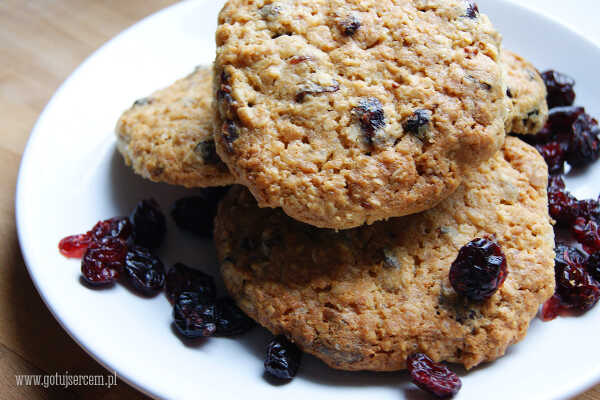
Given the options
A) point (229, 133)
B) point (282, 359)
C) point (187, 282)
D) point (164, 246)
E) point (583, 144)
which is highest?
point (583, 144)

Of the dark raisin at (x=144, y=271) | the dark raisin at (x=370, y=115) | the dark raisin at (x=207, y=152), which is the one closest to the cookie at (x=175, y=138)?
the dark raisin at (x=207, y=152)

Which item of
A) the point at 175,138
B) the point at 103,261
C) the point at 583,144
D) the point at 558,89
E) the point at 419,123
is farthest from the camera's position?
the point at 558,89

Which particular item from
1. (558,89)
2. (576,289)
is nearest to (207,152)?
(576,289)

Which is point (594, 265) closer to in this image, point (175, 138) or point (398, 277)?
point (398, 277)

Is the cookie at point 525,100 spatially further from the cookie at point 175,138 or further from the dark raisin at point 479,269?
the cookie at point 175,138

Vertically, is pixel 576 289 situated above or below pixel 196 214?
above

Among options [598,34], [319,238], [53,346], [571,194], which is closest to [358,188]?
[319,238]

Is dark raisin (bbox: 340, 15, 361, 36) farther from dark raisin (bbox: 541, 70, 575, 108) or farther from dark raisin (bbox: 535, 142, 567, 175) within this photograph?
dark raisin (bbox: 541, 70, 575, 108)
